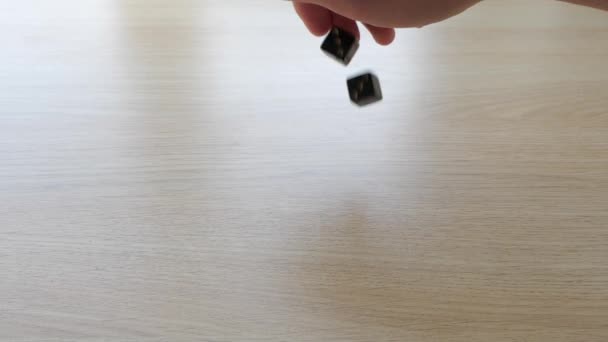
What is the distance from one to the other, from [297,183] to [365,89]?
11cm

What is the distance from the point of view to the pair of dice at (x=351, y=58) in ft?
1.99

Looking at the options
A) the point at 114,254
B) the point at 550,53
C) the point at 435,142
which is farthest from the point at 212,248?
the point at 550,53

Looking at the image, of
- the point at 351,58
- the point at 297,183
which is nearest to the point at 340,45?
the point at 351,58

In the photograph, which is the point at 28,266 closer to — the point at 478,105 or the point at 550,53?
the point at 478,105

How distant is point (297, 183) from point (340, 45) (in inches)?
5.1

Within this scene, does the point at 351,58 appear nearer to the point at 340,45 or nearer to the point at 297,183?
the point at 340,45

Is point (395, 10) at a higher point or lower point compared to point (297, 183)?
higher

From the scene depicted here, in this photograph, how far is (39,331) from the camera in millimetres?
462

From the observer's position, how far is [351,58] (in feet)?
2.03

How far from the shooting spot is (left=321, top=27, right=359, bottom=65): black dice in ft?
1.99

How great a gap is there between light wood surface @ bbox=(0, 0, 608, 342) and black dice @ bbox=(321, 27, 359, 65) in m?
0.08

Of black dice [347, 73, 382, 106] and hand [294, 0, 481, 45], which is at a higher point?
hand [294, 0, 481, 45]

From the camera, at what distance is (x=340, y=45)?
61 centimetres

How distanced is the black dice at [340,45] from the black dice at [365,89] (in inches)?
0.9
